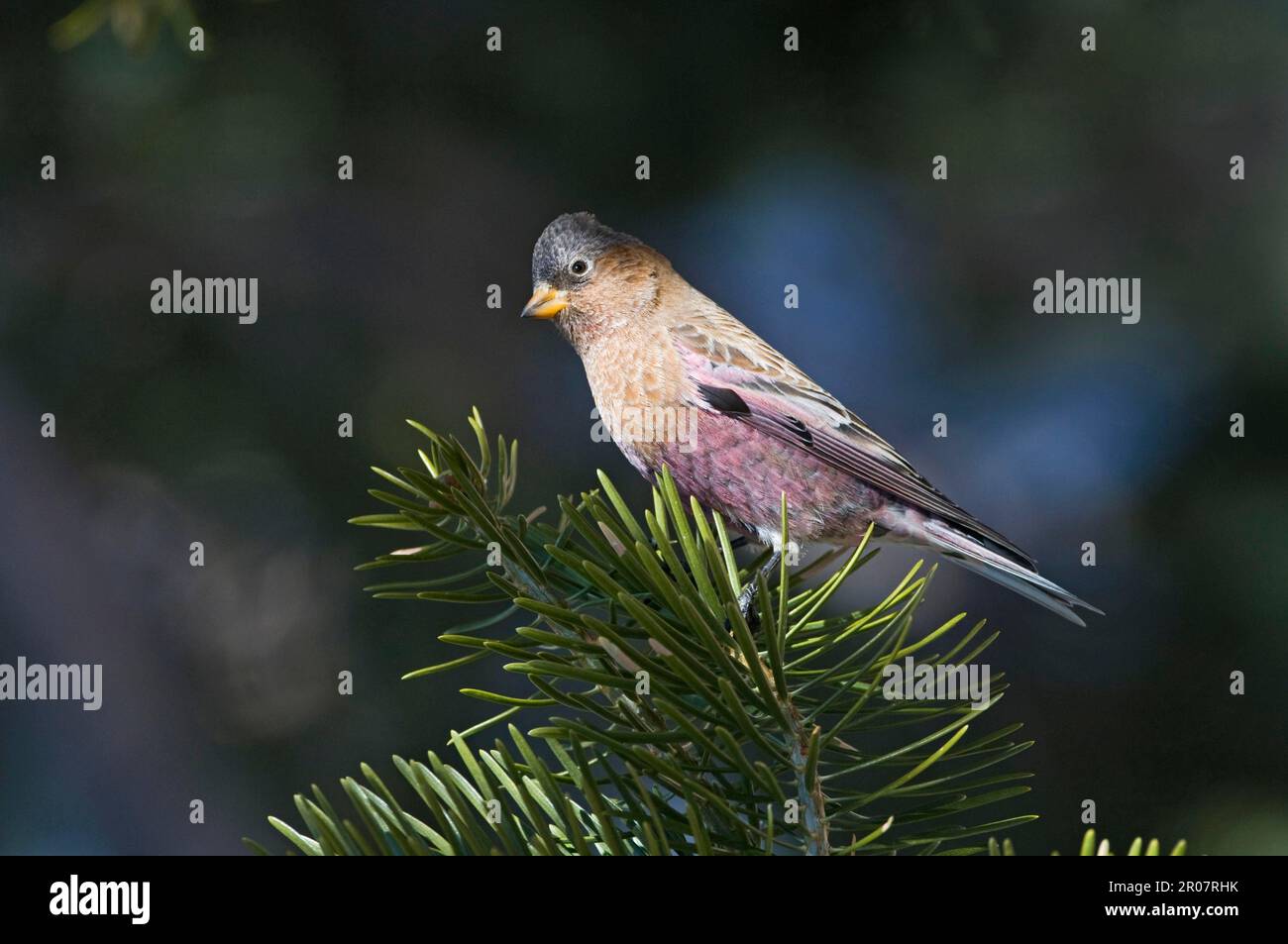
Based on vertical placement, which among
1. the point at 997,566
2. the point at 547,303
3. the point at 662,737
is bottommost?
the point at 662,737

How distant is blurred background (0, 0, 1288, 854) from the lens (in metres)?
3.31

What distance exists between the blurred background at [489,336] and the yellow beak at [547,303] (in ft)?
3.49

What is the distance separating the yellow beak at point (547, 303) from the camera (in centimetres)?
239

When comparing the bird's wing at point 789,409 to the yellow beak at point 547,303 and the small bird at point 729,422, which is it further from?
the yellow beak at point 547,303

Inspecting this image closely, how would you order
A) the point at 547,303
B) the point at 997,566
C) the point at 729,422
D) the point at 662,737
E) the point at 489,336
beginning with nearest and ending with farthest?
1. the point at 662,737
2. the point at 997,566
3. the point at 729,422
4. the point at 547,303
5. the point at 489,336

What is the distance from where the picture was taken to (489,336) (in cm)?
364

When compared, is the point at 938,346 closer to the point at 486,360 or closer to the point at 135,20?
the point at 486,360

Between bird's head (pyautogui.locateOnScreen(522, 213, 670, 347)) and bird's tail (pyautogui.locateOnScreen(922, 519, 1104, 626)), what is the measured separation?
0.71 metres

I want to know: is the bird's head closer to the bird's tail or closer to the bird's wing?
the bird's wing

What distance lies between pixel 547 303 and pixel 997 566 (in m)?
0.98

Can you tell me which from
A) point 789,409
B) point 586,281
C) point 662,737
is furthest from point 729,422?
point 662,737

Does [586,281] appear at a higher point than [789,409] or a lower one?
higher

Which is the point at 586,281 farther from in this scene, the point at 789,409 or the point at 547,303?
the point at 789,409
